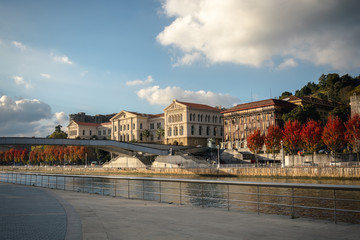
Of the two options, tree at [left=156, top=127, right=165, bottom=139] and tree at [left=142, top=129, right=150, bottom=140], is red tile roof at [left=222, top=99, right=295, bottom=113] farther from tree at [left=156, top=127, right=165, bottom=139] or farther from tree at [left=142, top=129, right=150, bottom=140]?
tree at [left=142, top=129, right=150, bottom=140]

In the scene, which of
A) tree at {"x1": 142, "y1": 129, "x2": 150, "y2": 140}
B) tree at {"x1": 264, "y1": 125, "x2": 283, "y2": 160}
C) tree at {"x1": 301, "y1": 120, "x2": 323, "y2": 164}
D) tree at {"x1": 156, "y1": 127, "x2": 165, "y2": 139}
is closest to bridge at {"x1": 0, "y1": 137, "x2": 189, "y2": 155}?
tree at {"x1": 264, "y1": 125, "x2": 283, "y2": 160}

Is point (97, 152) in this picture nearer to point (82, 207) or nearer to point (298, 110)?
point (298, 110)

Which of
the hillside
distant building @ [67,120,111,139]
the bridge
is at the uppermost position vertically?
the hillside

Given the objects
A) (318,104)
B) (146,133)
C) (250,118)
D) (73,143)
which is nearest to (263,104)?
(250,118)

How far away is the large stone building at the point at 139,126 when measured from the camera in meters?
137

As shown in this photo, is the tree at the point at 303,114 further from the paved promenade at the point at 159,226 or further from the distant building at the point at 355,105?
the paved promenade at the point at 159,226

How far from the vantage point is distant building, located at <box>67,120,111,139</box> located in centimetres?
16200

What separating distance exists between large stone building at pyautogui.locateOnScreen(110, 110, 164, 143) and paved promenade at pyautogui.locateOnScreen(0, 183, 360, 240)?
122 m

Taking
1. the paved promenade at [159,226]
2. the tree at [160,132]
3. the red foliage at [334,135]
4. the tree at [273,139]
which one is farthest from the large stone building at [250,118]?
the paved promenade at [159,226]

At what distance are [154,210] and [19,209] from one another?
517 cm

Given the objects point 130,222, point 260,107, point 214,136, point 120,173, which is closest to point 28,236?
point 130,222

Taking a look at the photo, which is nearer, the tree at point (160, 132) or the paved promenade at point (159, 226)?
the paved promenade at point (159, 226)

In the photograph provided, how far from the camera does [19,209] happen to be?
13.1m

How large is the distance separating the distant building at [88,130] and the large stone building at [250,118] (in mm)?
73012
